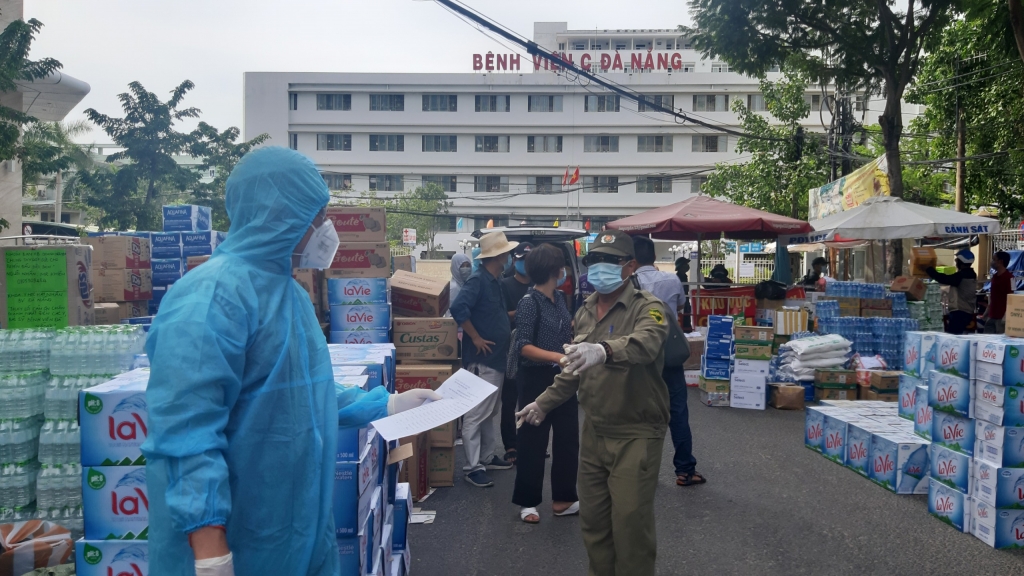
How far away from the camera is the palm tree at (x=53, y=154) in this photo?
45.5ft

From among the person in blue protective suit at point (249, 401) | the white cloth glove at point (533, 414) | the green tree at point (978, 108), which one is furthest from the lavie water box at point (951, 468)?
the green tree at point (978, 108)

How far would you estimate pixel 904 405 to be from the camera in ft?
23.0

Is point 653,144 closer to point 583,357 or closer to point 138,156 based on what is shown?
point 138,156

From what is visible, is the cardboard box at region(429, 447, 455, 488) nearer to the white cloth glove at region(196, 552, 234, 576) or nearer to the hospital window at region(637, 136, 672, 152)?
the white cloth glove at region(196, 552, 234, 576)

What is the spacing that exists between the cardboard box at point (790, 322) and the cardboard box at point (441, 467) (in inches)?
270

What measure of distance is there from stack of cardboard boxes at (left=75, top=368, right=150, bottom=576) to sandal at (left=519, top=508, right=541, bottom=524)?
10.6 feet

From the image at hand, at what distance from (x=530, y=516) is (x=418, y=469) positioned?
3.67ft

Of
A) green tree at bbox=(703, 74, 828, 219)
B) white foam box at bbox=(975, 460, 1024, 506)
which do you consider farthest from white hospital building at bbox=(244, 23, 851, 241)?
white foam box at bbox=(975, 460, 1024, 506)

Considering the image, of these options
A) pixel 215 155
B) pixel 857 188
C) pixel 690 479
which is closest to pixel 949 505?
pixel 690 479

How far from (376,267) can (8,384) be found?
11.7 ft

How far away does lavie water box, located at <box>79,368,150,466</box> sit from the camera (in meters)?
2.92

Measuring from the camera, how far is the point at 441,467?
6.73m

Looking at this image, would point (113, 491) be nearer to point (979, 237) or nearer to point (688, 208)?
point (688, 208)

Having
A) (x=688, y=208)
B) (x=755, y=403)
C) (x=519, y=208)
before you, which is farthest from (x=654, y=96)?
(x=755, y=403)
